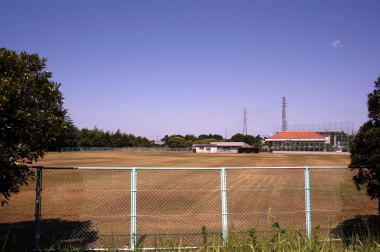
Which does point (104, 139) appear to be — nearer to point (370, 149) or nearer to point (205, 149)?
point (205, 149)

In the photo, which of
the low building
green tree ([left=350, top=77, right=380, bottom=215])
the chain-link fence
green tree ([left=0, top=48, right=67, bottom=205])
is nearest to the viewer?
green tree ([left=0, top=48, right=67, bottom=205])

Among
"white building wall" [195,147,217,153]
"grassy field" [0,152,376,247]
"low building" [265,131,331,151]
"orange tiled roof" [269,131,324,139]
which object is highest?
"orange tiled roof" [269,131,324,139]

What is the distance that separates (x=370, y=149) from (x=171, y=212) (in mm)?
6821

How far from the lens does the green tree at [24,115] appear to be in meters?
6.00

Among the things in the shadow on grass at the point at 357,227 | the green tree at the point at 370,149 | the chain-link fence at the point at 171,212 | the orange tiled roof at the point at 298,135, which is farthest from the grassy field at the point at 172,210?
the orange tiled roof at the point at 298,135

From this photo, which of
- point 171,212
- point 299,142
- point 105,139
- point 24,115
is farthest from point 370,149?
point 105,139

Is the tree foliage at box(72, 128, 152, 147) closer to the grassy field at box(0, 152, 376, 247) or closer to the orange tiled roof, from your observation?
the orange tiled roof

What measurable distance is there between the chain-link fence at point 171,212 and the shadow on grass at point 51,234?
3 centimetres

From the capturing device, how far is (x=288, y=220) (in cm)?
1032

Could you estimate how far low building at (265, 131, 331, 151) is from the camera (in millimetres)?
91500

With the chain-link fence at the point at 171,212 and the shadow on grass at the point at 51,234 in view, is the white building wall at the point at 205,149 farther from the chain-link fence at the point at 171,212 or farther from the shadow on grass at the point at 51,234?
the shadow on grass at the point at 51,234

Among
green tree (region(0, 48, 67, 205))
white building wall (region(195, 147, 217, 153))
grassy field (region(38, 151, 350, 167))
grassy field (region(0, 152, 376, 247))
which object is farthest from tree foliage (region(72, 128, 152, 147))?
green tree (region(0, 48, 67, 205))

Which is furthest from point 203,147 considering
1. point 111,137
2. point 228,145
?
point 111,137

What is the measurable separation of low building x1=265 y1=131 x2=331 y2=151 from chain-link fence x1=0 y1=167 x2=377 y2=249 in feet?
255
